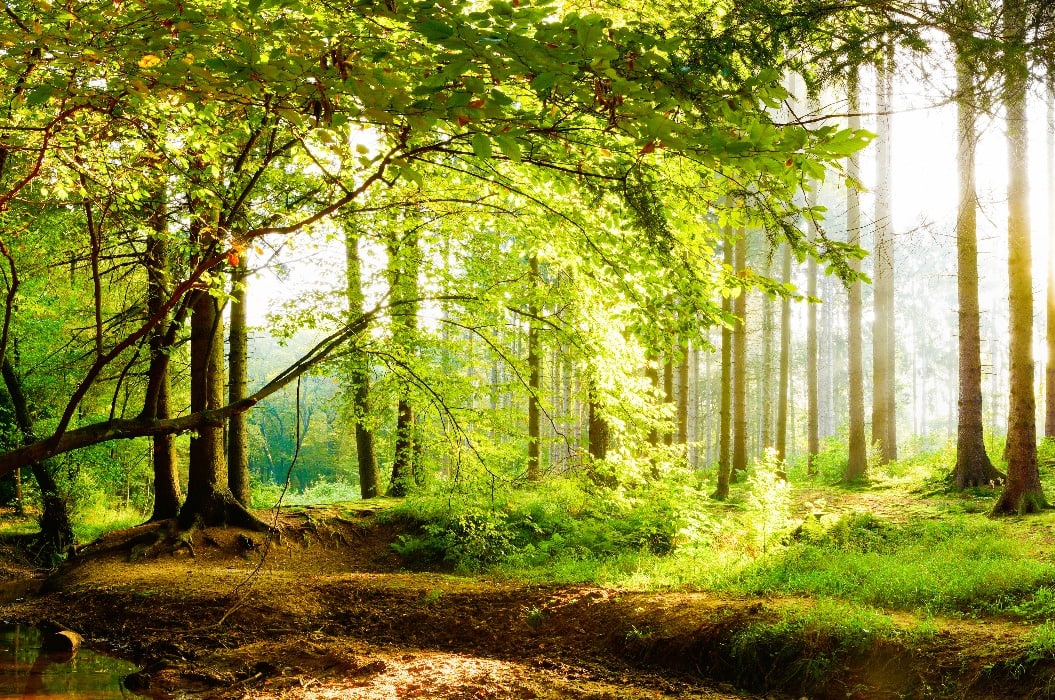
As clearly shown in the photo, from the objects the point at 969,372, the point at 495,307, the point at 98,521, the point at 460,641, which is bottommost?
the point at 98,521

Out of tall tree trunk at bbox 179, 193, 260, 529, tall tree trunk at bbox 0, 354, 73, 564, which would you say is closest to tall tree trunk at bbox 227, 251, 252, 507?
tall tree trunk at bbox 179, 193, 260, 529

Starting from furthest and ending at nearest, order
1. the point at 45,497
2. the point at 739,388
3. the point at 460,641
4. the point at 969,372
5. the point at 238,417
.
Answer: the point at 739,388 < the point at 238,417 < the point at 45,497 < the point at 969,372 < the point at 460,641

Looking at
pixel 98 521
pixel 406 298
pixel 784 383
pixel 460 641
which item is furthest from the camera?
pixel 784 383

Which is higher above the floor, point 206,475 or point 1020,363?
point 1020,363

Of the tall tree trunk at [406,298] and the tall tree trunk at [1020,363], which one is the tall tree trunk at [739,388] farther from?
the tall tree trunk at [406,298]

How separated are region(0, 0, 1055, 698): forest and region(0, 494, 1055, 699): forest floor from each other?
0.04m

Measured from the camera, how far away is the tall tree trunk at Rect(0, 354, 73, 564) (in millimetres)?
11883

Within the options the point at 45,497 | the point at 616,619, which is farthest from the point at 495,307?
the point at 45,497

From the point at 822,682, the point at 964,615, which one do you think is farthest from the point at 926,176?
the point at 822,682

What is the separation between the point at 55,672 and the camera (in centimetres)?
579

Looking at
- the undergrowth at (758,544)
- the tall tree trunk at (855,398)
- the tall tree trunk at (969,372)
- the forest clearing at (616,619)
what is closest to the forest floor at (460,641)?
the forest clearing at (616,619)

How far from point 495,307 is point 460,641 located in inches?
136

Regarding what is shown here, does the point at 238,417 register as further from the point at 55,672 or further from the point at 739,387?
the point at 739,387

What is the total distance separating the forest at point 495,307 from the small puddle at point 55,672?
147mm
